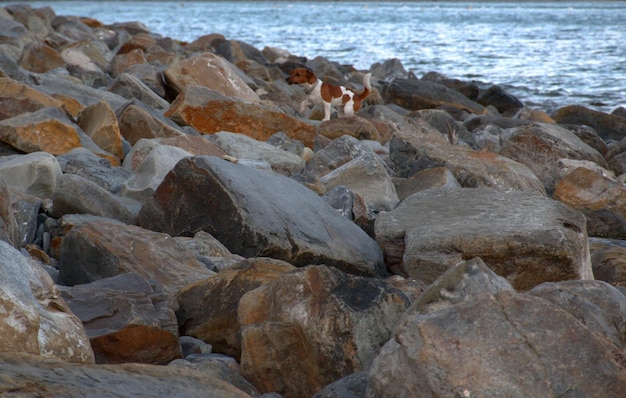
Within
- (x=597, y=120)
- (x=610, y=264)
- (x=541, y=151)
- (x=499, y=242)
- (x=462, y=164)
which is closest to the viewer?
(x=499, y=242)

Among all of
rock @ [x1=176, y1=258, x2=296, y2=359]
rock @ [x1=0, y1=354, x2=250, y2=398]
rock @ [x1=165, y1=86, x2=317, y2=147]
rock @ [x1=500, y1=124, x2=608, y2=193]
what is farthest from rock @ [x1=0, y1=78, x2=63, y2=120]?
rock @ [x1=0, y1=354, x2=250, y2=398]

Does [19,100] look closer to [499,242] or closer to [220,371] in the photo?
[499,242]

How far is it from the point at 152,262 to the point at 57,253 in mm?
814

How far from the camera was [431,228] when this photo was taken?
4.36 metres

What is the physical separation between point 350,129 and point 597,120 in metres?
5.56

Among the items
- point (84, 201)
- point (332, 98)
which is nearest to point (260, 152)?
point (84, 201)

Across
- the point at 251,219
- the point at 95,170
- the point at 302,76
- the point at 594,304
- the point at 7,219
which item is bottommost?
the point at 302,76

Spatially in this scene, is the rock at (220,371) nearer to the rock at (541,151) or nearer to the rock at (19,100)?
the rock at (19,100)

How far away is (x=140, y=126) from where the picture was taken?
7039mm

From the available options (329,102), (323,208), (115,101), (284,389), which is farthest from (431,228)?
(329,102)

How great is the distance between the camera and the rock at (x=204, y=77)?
9094 millimetres

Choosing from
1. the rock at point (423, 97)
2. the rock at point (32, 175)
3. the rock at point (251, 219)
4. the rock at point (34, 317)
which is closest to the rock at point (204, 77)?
the rock at point (32, 175)

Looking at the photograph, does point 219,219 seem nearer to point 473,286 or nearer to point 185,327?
point 185,327

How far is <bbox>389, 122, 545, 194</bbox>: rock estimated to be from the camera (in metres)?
6.25
